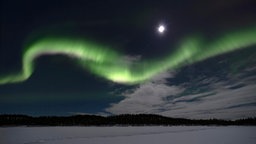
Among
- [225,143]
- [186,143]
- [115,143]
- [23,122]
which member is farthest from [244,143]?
[23,122]

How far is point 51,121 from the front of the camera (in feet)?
36.2

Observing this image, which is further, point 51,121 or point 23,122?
point 51,121

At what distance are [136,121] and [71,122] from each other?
5.20 meters

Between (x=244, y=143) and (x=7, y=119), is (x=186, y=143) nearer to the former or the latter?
(x=244, y=143)

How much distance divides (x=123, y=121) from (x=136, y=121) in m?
4.86

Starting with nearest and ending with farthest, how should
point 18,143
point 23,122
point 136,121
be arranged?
point 23,122 < point 18,143 < point 136,121

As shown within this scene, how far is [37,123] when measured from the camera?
10.6 meters

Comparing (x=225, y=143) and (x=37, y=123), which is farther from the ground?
(x=37, y=123)

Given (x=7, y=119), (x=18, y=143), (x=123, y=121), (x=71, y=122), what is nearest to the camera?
(x=7, y=119)

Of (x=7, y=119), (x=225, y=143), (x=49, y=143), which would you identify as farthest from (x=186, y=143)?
(x=7, y=119)

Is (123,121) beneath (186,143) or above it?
above

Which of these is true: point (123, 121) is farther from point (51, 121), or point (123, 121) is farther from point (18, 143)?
point (18, 143)

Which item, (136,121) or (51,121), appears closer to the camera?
(51,121)

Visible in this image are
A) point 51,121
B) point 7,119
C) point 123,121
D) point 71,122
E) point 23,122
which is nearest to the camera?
point 7,119
